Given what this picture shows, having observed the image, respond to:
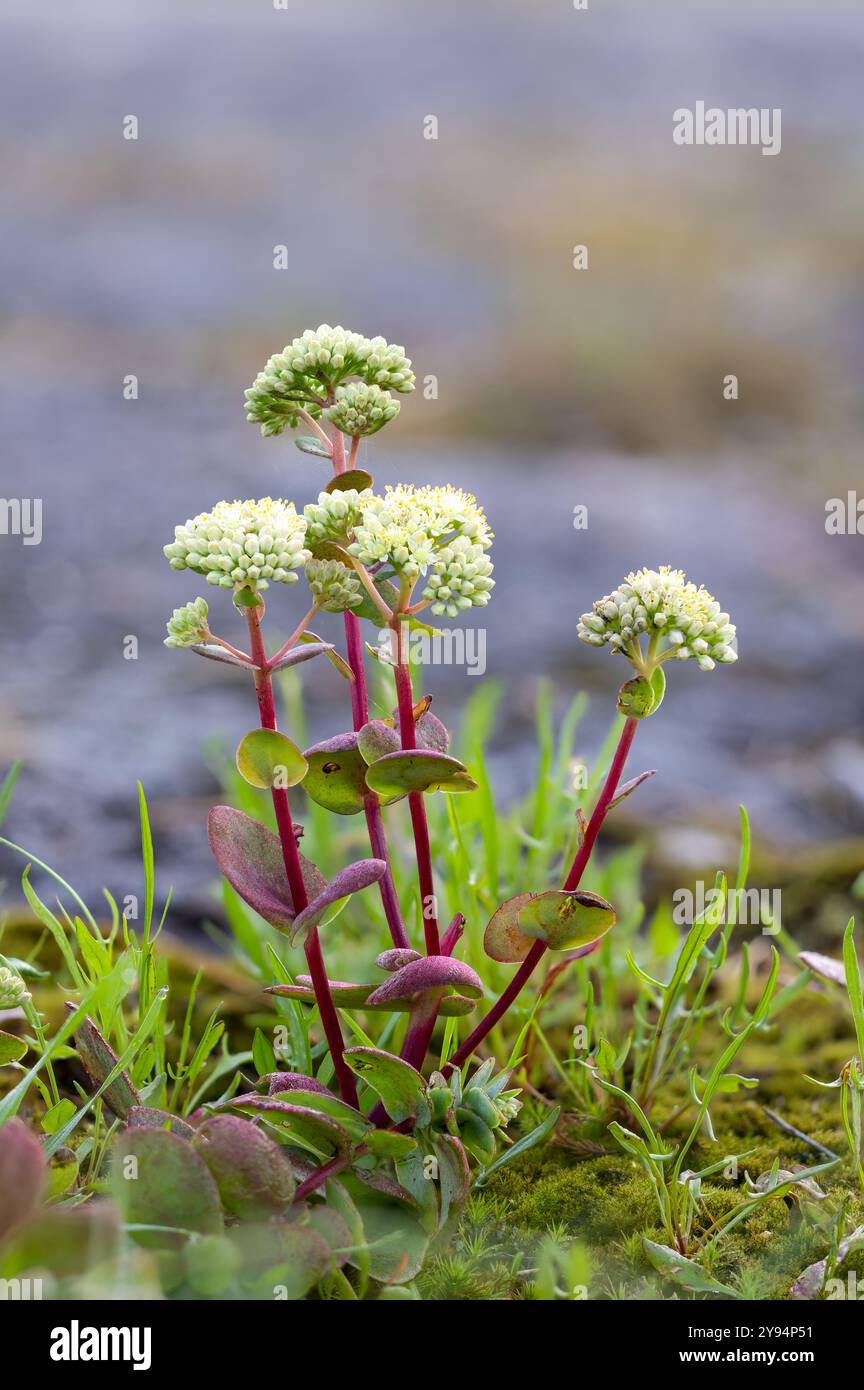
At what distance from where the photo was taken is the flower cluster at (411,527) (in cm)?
108

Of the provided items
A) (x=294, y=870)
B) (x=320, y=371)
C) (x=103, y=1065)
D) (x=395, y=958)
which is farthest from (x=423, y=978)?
(x=320, y=371)

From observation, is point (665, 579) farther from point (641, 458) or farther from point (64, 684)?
point (641, 458)

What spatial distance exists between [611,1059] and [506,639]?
241 cm

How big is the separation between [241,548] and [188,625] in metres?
0.10

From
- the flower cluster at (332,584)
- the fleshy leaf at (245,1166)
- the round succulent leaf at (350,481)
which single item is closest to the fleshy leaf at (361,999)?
the fleshy leaf at (245,1166)

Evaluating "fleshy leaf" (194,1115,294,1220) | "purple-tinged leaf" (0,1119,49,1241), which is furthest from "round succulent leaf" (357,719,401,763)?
"purple-tinged leaf" (0,1119,49,1241)

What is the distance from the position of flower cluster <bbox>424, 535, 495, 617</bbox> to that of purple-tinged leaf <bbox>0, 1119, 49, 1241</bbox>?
1.84 feet

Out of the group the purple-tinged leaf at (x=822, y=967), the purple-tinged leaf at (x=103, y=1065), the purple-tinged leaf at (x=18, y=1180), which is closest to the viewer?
the purple-tinged leaf at (x=18, y=1180)

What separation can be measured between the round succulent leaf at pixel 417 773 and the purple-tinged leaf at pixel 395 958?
0.50ft

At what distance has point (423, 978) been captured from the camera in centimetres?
108

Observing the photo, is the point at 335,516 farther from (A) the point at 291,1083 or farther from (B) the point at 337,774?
(A) the point at 291,1083

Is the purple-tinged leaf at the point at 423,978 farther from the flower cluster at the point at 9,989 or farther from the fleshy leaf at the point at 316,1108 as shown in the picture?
the flower cluster at the point at 9,989

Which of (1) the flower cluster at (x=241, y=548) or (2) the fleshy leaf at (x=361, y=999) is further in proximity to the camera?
(2) the fleshy leaf at (x=361, y=999)

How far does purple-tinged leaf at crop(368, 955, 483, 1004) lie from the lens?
1.08m
